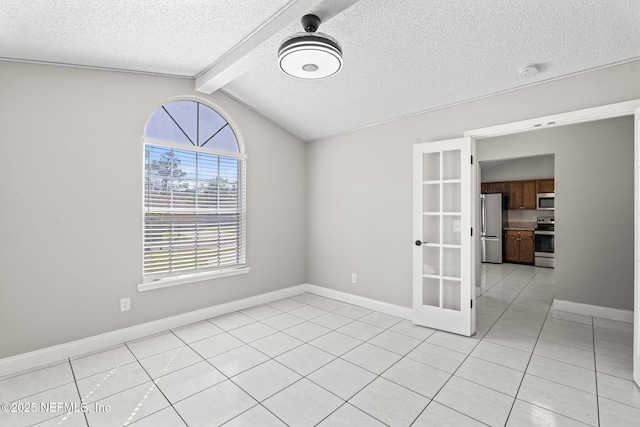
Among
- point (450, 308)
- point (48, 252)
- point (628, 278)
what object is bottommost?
point (450, 308)

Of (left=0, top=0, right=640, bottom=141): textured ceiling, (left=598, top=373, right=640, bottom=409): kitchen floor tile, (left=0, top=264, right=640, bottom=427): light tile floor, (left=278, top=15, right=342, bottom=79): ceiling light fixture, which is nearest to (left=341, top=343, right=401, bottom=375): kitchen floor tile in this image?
(left=0, top=264, right=640, bottom=427): light tile floor

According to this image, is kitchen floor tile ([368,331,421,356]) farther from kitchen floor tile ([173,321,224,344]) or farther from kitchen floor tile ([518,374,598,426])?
kitchen floor tile ([173,321,224,344])

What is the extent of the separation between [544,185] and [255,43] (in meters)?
7.60

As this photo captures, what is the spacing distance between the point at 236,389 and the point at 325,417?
0.73 meters

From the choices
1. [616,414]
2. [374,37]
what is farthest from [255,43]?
[616,414]

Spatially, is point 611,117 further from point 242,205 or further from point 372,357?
point 242,205

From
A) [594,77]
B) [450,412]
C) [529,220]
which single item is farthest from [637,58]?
[529,220]

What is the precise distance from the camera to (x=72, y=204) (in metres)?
2.73

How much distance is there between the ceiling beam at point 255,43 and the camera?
6.73ft

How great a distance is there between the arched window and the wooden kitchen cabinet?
22.7 feet

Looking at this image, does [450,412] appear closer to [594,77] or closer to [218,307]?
[218,307]

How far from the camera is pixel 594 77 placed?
2598 mm

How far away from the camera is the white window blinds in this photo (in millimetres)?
3270

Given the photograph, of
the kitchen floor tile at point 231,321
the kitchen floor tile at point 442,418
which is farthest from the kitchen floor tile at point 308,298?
the kitchen floor tile at point 442,418
